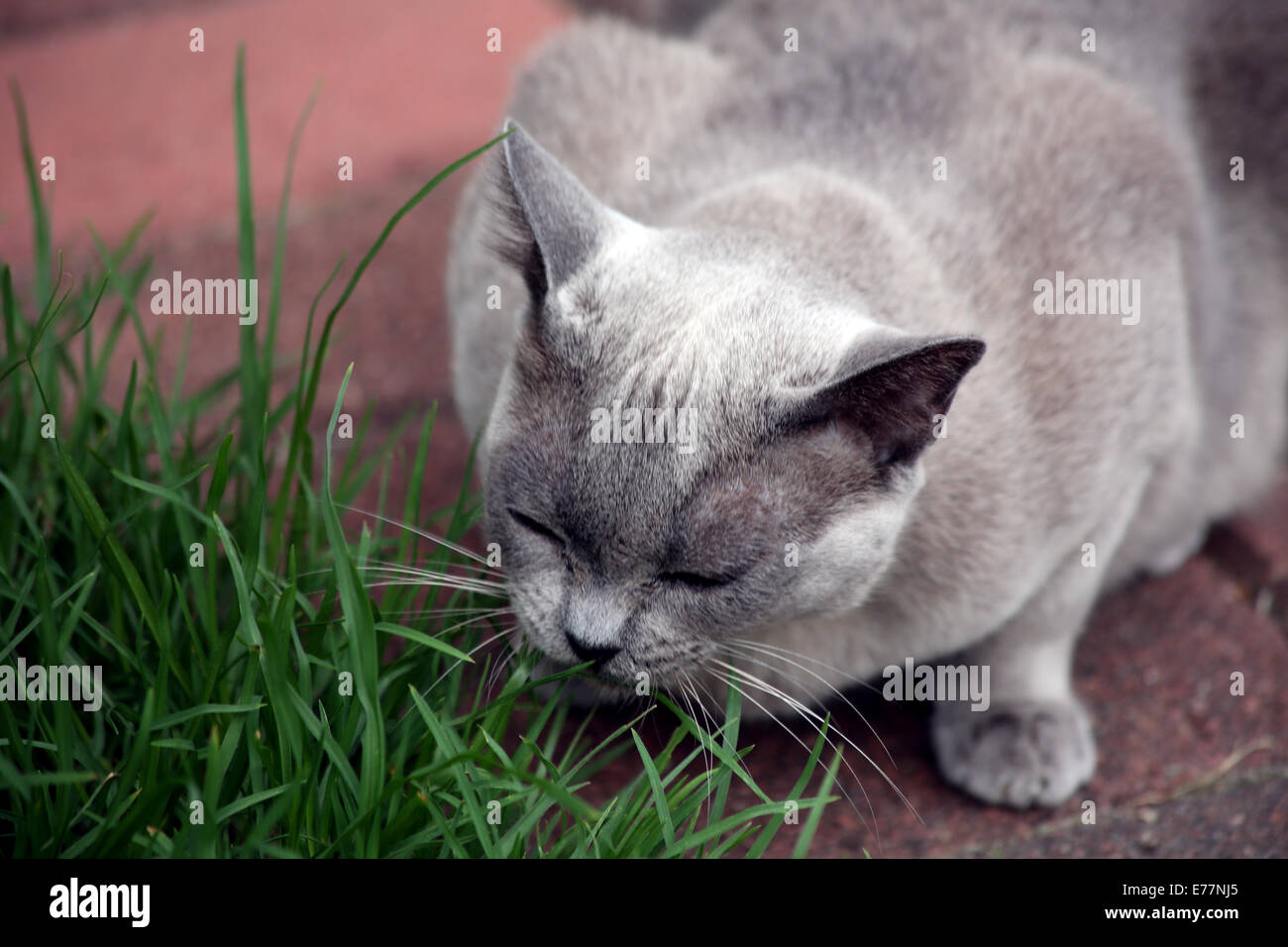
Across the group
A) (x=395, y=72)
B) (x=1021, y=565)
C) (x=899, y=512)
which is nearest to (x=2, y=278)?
(x=899, y=512)

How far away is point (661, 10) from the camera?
3.19 metres

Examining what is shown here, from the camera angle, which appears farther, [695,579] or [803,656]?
[803,656]

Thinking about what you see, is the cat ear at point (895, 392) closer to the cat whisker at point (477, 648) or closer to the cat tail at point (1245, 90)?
the cat whisker at point (477, 648)

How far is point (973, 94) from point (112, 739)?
179 cm

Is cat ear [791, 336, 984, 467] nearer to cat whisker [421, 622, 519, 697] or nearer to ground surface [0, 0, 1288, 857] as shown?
cat whisker [421, 622, 519, 697]

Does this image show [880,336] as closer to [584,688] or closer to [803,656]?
[803,656]

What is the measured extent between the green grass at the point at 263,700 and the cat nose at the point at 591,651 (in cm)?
8

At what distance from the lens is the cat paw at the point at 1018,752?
2131mm

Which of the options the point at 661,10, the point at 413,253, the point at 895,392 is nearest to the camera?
the point at 895,392

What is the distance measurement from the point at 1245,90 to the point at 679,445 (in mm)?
1830

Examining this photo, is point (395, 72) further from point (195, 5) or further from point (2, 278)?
point (2, 278)

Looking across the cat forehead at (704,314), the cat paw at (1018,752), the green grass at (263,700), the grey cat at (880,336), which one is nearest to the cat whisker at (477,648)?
the green grass at (263,700)

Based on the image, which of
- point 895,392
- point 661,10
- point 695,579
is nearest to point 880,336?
point 895,392
